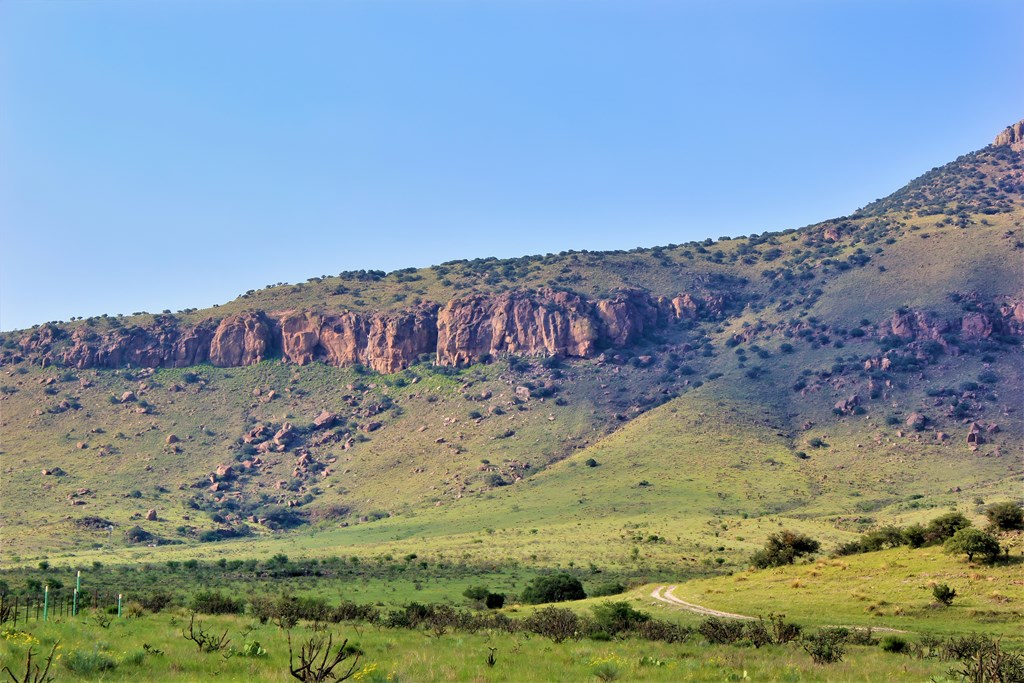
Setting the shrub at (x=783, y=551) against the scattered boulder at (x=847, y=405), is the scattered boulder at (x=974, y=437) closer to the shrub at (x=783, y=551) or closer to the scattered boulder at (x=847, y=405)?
the scattered boulder at (x=847, y=405)

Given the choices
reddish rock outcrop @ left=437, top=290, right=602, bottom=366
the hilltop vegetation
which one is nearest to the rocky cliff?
the hilltop vegetation

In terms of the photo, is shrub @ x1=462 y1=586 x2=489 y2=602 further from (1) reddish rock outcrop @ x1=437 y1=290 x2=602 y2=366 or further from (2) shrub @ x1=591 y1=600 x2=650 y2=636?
(1) reddish rock outcrop @ x1=437 y1=290 x2=602 y2=366

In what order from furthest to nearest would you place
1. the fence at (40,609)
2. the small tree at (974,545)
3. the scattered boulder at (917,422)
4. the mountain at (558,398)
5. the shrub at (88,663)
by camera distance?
the scattered boulder at (917,422), the mountain at (558,398), the small tree at (974,545), the fence at (40,609), the shrub at (88,663)

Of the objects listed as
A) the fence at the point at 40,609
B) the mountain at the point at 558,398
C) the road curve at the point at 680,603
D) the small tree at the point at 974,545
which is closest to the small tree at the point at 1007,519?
the small tree at the point at 974,545

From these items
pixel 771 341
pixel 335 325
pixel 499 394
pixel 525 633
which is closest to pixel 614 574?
pixel 525 633

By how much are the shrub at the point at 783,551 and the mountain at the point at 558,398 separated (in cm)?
1418

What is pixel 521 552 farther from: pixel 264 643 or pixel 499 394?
pixel 499 394

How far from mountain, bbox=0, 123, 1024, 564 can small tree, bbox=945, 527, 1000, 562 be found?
89.4 ft

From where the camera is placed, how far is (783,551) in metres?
47.7

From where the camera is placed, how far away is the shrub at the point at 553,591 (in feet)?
149

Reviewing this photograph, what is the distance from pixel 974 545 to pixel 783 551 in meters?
13.2

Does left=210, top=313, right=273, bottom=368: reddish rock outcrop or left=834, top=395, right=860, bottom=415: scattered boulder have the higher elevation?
left=210, top=313, right=273, bottom=368: reddish rock outcrop

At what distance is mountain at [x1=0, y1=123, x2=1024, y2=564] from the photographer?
9094 centimetres

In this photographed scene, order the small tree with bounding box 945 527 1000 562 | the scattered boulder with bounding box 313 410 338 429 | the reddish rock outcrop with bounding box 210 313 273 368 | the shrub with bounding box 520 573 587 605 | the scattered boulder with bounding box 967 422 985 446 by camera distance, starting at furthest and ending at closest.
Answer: the reddish rock outcrop with bounding box 210 313 273 368
the scattered boulder with bounding box 313 410 338 429
the scattered boulder with bounding box 967 422 985 446
the shrub with bounding box 520 573 587 605
the small tree with bounding box 945 527 1000 562
